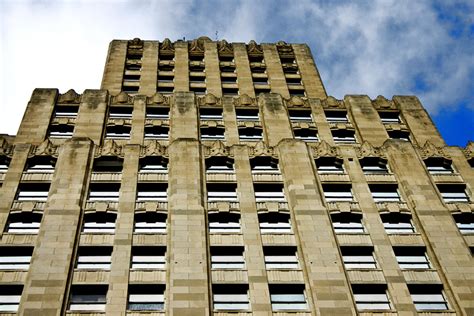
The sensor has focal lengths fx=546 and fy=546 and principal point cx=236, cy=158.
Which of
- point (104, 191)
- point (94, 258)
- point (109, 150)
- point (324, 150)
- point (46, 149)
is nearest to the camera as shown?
point (94, 258)

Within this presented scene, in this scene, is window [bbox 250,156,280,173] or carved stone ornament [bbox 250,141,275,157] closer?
window [bbox 250,156,280,173]

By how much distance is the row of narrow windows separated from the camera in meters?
30.3

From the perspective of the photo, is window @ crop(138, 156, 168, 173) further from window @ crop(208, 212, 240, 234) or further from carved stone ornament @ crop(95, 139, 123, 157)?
window @ crop(208, 212, 240, 234)

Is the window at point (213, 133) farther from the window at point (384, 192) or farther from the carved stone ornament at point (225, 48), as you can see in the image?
the carved stone ornament at point (225, 48)

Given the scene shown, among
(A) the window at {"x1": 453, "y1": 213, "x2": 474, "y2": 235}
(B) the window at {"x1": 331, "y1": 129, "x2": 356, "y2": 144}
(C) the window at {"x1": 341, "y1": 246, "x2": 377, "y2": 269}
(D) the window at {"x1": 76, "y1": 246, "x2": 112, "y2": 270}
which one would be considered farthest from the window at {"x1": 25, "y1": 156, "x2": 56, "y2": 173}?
(A) the window at {"x1": 453, "y1": 213, "x2": 474, "y2": 235}

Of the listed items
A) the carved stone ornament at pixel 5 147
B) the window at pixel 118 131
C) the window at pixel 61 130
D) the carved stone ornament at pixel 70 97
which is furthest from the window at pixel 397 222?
the carved stone ornament at pixel 70 97

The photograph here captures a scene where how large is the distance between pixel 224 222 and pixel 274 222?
2.89 metres

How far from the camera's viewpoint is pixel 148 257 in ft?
94.5

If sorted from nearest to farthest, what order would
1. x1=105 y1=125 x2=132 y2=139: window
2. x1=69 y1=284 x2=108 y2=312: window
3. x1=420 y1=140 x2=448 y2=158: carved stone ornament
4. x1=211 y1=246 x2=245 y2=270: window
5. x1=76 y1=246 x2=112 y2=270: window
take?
x1=69 y1=284 x2=108 y2=312: window → x1=76 y1=246 x2=112 y2=270: window → x1=211 y1=246 x2=245 y2=270: window → x1=420 y1=140 x2=448 y2=158: carved stone ornament → x1=105 y1=125 x2=132 y2=139: window

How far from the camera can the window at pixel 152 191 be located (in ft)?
108

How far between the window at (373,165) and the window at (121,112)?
58.4ft

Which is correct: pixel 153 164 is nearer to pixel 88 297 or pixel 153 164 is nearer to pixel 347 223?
pixel 88 297

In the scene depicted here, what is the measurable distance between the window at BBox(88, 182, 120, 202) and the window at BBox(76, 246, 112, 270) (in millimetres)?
4096

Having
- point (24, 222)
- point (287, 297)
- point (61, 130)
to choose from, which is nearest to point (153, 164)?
point (61, 130)
